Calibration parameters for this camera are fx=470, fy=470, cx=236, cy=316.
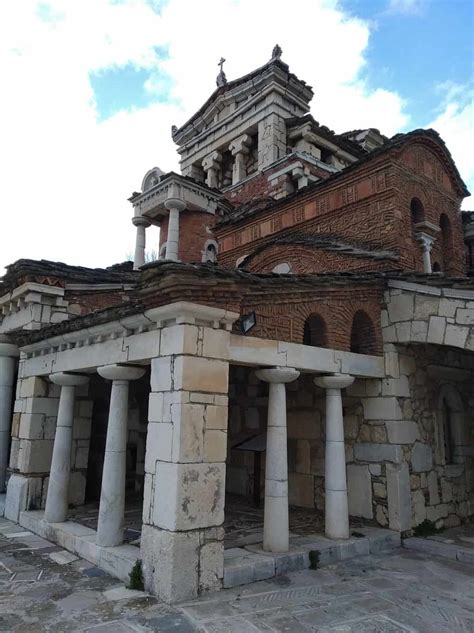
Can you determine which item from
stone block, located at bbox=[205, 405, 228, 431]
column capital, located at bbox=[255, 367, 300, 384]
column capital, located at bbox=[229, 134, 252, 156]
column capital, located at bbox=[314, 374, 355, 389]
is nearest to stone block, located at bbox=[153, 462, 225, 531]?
stone block, located at bbox=[205, 405, 228, 431]

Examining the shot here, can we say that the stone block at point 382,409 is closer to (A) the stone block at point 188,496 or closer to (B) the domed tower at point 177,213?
(A) the stone block at point 188,496

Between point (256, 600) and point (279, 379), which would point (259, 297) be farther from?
point (256, 600)

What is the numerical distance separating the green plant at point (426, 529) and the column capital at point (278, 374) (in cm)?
313

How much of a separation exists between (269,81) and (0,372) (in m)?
13.2

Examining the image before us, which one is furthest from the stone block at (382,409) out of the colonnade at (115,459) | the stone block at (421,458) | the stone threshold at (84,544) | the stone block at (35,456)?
the stone block at (35,456)

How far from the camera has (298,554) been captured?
5.25 metres

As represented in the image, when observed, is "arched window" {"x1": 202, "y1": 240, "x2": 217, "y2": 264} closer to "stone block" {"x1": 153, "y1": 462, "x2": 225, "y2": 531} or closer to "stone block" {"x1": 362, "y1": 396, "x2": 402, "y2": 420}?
"stone block" {"x1": 362, "y1": 396, "x2": 402, "y2": 420}

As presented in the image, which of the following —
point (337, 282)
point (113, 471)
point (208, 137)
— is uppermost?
point (208, 137)

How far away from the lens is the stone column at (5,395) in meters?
8.72

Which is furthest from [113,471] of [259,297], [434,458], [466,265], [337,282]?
[466,265]

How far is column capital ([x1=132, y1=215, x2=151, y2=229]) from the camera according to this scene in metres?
14.8

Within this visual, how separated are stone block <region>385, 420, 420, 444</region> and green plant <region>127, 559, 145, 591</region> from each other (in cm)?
376

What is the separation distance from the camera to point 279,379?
5543 mm

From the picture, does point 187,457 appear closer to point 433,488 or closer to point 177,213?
point 433,488
